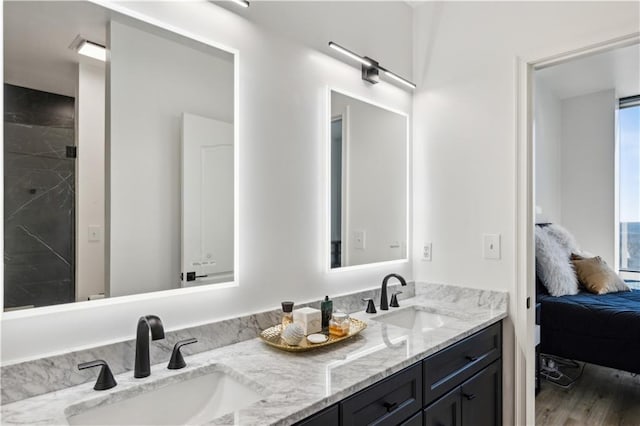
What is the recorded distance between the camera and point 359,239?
2.07 metres

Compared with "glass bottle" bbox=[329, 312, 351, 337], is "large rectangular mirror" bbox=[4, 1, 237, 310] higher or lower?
higher

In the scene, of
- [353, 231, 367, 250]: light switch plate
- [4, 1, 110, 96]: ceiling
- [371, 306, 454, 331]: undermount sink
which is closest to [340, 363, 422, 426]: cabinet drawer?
[371, 306, 454, 331]: undermount sink

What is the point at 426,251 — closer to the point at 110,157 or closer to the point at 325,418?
the point at 325,418

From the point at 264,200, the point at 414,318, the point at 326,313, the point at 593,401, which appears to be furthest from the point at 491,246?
the point at 593,401

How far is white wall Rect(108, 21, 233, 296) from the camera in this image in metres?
1.24

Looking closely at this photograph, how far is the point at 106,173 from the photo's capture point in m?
1.21

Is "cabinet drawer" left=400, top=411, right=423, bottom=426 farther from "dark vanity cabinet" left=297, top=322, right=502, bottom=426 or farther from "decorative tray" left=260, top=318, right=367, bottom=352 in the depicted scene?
"decorative tray" left=260, top=318, right=367, bottom=352

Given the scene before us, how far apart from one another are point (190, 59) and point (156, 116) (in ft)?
0.83

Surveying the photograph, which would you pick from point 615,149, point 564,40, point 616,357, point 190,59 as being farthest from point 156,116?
point 615,149

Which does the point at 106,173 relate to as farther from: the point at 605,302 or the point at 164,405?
the point at 605,302

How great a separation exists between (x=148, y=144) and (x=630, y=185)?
5.03m

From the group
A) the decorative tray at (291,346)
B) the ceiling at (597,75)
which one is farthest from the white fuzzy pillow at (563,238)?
the decorative tray at (291,346)

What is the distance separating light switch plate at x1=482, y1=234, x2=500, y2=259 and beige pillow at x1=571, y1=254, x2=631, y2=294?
74.8 inches

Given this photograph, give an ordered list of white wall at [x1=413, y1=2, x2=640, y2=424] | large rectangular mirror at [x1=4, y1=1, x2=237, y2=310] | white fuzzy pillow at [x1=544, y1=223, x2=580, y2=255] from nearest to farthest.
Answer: large rectangular mirror at [x1=4, y1=1, x2=237, y2=310] → white wall at [x1=413, y1=2, x2=640, y2=424] → white fuzzy pillow at [x1=544, y1=223, x2=580, y2=255]
